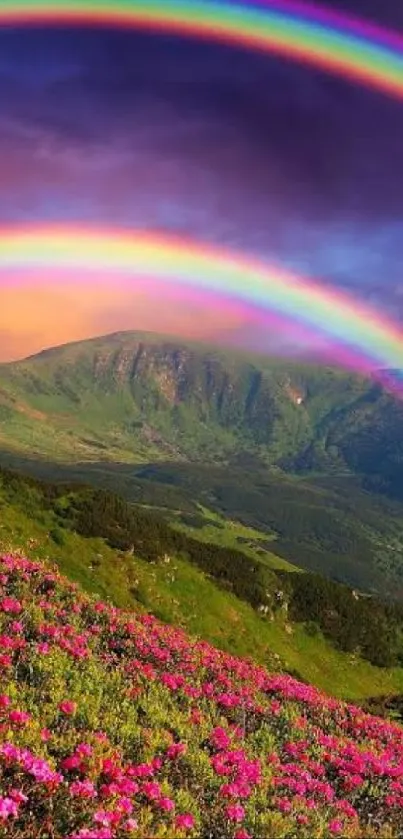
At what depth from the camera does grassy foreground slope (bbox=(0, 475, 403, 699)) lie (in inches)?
1852

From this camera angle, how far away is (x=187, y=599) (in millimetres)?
52500

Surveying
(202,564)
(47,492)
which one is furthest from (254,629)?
(47,492)

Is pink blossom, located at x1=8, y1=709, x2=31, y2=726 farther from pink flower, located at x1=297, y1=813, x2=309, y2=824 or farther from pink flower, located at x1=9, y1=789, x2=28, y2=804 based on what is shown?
pink flower, located at x1=297, y1=813, x2=309, y2=824

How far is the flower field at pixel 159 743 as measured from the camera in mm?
8805

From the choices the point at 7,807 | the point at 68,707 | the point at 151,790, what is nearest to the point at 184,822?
the point at 151,790

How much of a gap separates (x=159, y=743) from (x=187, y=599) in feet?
137

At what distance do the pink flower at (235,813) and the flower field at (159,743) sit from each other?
3 centimetres

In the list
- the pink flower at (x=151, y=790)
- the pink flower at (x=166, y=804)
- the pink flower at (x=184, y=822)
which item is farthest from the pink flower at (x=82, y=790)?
the pink flower at (x=184, y=822)

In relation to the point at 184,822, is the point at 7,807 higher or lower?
higher

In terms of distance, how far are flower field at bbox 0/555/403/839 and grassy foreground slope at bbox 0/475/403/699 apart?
2536 cm

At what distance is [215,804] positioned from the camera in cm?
1024

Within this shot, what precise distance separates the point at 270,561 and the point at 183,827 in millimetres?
128898

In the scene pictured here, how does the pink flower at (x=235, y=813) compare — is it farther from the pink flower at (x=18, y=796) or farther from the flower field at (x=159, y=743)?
the pink flower at (x=18, y=796)

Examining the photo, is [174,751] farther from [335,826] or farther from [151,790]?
[335,826]
